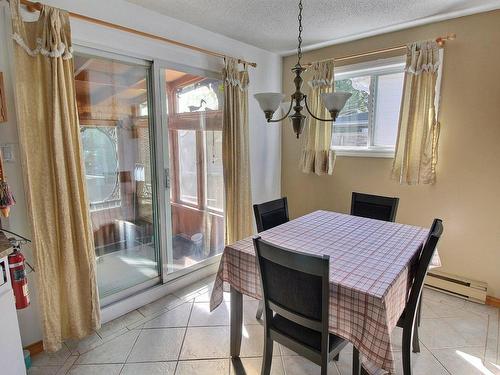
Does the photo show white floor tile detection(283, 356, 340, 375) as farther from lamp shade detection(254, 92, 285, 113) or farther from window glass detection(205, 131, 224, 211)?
window glass detection(205, 131, 224, 211)

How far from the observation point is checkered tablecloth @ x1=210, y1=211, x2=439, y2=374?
128 cm

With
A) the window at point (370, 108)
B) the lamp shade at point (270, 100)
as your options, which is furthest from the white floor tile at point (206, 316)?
the window at point (370, 108)

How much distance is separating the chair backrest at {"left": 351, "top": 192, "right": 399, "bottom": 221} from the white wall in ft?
4.43

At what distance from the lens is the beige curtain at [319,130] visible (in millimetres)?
3215

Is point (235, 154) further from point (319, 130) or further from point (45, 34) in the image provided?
point (45, 34)

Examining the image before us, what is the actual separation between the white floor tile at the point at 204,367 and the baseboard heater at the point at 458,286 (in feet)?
7.05

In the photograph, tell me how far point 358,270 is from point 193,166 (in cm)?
209

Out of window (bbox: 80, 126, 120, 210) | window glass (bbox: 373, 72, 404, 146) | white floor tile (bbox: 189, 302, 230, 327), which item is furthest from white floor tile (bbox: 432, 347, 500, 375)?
window (bbox: 80, 126, 120, 210)

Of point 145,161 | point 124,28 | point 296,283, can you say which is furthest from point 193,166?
point 296,283

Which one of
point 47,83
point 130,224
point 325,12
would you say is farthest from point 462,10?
point 130,224

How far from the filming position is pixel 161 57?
2572mm

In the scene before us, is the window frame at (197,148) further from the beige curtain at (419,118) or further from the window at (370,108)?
the beige curtain at (419,118)

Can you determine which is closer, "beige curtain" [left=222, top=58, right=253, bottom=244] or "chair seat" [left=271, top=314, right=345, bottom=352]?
"chair seat" [left=271, top=314, right=345, bottom=352]

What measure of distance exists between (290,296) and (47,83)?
6.41ft
